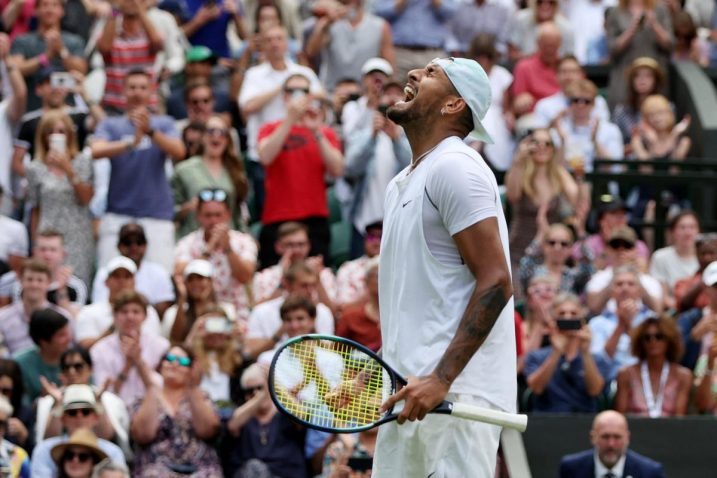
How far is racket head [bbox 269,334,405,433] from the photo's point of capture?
5613mm

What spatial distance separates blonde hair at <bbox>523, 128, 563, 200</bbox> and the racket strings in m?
7.76

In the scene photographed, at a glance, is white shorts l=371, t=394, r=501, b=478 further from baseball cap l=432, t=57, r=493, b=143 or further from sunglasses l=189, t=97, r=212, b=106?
sunglasses l=189, t=97, r=212, b=106

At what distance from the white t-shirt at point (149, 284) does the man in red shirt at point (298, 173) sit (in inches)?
42.8

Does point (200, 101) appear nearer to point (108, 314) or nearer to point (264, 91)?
point (264, 91)

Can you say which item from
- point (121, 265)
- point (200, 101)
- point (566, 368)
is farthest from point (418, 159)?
point (200, 101)

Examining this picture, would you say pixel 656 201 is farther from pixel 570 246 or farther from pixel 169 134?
pixel 169 134

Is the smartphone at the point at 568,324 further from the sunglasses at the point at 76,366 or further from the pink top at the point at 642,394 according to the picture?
the sunglasses at the point at 76,366

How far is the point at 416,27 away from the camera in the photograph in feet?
53.5

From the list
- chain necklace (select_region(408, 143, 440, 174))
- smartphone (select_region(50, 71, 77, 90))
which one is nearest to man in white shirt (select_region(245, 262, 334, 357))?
smartphone (select_region(50, 71, 77, 90))

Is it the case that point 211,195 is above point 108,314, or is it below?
above

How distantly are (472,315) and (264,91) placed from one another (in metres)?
9.18

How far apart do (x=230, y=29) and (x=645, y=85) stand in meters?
4.43

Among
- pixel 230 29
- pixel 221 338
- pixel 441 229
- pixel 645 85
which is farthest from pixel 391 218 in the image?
pixel 230 29

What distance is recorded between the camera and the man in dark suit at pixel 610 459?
1031 cm
